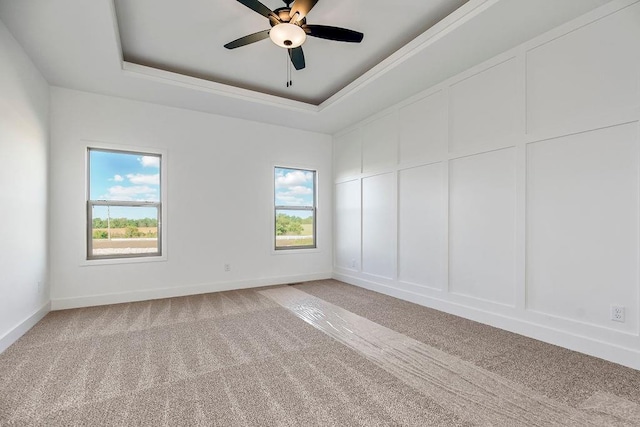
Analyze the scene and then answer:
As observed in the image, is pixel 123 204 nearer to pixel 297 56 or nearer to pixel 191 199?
pixel 191 199

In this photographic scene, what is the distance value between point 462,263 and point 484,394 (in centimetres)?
184

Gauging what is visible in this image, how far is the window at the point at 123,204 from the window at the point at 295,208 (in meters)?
1.93

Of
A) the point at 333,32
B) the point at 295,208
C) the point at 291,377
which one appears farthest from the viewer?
the point at 295,208

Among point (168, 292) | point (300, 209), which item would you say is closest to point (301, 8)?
point (300, 209)

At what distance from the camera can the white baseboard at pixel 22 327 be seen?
2.67 metres

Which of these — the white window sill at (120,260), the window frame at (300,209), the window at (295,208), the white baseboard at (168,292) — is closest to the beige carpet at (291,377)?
the white baseboard at (168,292)

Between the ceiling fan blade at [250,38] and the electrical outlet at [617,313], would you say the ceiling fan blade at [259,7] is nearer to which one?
the ceiling fan blade at [250,38]

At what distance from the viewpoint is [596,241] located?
101 inches

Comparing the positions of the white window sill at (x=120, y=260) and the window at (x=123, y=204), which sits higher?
the window at (x=123, y=204)

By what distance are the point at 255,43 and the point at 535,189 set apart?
10.7 ft

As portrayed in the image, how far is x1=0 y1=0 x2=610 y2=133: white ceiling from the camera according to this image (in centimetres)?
262

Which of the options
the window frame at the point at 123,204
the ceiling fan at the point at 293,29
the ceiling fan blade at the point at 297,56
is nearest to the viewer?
the ceiling fan at the point at 293,29

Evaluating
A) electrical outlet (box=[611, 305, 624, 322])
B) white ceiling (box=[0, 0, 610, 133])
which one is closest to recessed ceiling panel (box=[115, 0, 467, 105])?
white ceiling (box=[0, 0, 610, 133])

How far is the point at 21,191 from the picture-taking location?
304 cm
